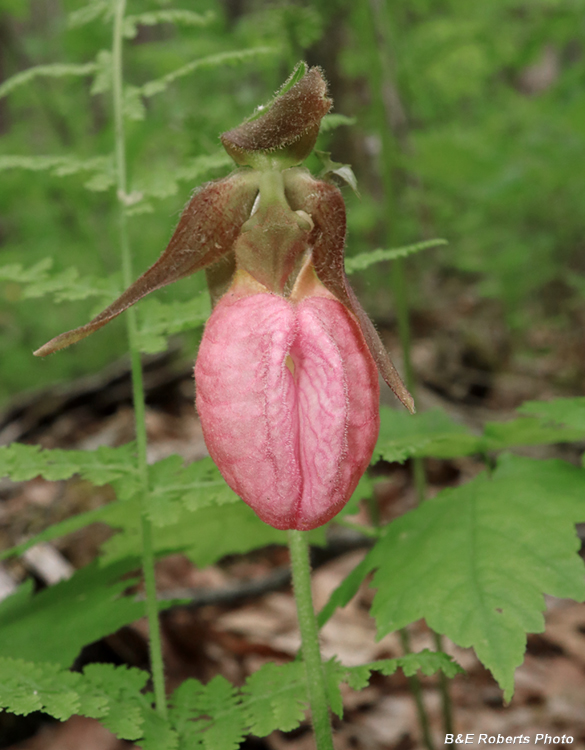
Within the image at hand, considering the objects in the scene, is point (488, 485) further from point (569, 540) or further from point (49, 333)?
point (49, 333)

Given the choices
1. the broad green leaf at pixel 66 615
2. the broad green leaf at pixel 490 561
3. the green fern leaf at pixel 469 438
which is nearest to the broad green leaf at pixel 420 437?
the green fern leaf at pixel 469 438

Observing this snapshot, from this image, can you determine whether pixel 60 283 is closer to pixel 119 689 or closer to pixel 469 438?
pixel 119 689

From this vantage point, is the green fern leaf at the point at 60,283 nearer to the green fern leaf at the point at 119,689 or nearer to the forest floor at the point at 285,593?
the green fern leaf at the point at 119,689

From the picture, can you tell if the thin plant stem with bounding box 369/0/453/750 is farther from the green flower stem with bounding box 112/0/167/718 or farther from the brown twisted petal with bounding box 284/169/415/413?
the brown twisted petal with bounding box 284/169/415/413

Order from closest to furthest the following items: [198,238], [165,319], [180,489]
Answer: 1. [198,238]
2. [180,489]
3. [165,319]

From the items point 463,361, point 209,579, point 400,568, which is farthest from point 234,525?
point 463,361

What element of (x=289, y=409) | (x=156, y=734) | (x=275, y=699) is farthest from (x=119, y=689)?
(x=289, y=409)
